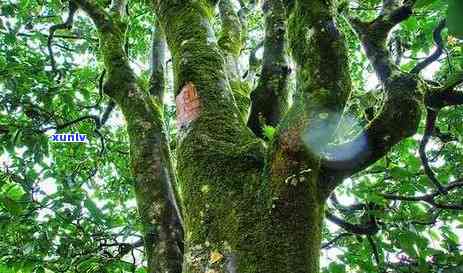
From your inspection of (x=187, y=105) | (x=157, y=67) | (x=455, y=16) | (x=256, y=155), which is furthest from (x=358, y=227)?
(x=455, y=16)

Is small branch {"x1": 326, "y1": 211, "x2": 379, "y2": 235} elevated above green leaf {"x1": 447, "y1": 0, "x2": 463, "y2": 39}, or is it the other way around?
small branch {"x1": 326, "y1": 211, "x2": 379, "y2": 235}

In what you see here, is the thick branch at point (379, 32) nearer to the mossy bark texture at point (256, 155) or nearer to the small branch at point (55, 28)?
the mossy bark texture at point (256, 155)

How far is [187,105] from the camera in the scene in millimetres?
2791

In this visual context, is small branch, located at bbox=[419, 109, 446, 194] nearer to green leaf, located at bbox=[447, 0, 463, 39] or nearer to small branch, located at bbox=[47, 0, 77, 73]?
green leaf, located at bbox=[447, 0, 463, 39]

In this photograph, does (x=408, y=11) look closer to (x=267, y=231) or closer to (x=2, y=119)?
(x=267, y=231)

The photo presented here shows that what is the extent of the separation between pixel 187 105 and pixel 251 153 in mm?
511

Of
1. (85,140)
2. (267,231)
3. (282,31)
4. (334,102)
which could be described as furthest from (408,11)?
(85,140)

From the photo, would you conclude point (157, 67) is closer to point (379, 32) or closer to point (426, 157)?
point (379, 32)

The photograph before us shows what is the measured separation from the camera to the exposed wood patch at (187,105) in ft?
8.96

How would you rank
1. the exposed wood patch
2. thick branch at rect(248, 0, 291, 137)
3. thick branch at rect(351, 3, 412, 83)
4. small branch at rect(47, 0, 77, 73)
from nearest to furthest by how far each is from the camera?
the exposed wood patch, thick branch at rect(351, 3, 412, 83), thick branch at rect(248, 0, 291, 137), small branch at rect(47, 0, 77, 73)

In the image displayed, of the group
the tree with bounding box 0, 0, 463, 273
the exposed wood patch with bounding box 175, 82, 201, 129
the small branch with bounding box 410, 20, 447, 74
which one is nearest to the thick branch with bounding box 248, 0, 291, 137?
the tree with bounding box 0, 0, 463, 273

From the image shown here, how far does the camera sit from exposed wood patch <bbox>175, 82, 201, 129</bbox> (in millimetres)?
2730

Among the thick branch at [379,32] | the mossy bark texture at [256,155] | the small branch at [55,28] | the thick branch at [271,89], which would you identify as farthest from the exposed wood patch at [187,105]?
the small branch at [55,28]

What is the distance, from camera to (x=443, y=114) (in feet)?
13.4
